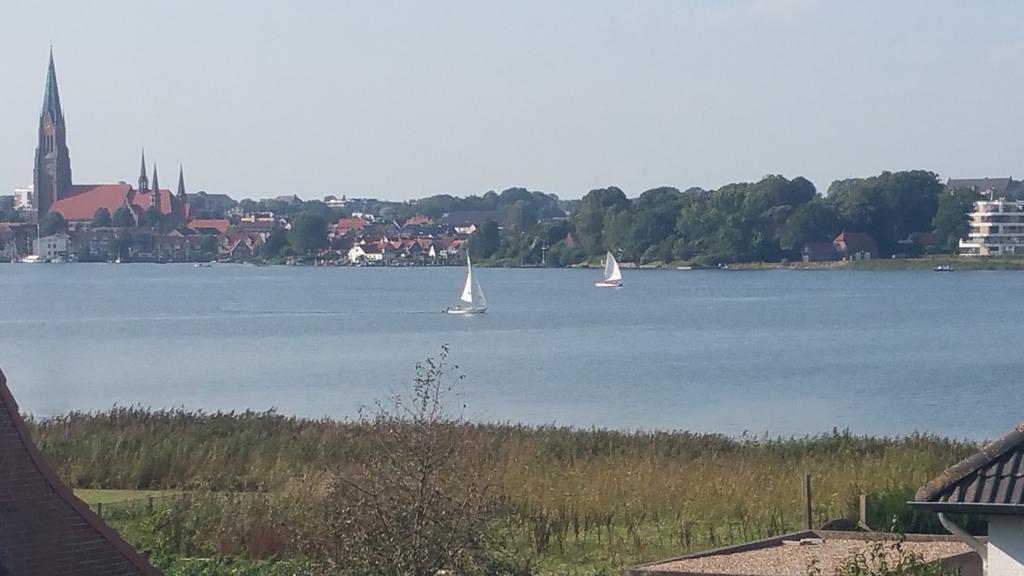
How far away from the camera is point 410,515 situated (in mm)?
10609

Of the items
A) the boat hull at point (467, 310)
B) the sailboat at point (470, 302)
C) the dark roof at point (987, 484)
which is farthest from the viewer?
the boat hull at point (467, 310)

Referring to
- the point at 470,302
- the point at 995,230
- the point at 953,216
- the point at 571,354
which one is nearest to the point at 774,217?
the point at 953,216

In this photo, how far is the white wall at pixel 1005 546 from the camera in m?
9.13

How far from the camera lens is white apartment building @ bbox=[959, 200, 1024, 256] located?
184 metres

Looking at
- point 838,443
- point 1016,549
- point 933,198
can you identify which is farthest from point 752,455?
point 933,198

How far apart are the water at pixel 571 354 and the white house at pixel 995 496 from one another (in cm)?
3265

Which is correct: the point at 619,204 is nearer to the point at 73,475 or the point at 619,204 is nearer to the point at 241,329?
the point at 241,329

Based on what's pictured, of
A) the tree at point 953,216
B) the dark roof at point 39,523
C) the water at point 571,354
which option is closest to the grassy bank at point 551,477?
the dark roof at point 39,523

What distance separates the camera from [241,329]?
301ft

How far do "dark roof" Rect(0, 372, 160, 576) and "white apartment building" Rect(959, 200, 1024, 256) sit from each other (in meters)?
180

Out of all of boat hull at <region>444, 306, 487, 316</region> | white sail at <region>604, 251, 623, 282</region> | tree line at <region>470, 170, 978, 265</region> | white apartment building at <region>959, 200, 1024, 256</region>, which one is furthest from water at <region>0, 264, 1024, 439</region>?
white apartment building at <region>959, 200, 1024, 256</region>

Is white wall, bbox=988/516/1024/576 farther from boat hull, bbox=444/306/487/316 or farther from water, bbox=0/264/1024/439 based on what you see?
boat hull, bbox=444/306/487/316

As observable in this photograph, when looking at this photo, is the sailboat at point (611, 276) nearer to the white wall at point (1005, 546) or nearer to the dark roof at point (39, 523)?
the dark roof at point (39, 523)

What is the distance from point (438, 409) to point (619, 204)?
182 m
